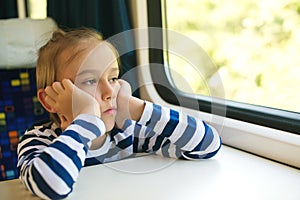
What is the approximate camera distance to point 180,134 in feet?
2.99

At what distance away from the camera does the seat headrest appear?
118 cm

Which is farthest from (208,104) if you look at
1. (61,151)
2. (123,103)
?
(61,151)

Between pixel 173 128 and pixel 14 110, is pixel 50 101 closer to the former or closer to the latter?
pixel 173 128

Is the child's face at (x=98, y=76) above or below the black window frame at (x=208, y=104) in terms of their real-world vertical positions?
above

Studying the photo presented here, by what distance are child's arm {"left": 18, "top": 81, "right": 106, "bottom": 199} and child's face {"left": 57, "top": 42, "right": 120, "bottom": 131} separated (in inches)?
1.3

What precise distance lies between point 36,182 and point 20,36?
652 millimetres

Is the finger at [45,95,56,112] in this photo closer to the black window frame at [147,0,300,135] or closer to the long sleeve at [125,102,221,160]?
the long sleeve at [125,102,221,160]

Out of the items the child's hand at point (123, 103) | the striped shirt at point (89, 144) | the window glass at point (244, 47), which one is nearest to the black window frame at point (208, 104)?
Answer: the window glass at point (244, 47)

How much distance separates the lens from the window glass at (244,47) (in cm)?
98

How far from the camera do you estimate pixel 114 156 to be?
976 millimetres

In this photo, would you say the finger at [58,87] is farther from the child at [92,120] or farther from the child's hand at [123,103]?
the child's hand at [123,103]

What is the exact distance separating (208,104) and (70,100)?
1.63 ft

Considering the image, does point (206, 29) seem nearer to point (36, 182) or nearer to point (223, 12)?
point (223, 12)

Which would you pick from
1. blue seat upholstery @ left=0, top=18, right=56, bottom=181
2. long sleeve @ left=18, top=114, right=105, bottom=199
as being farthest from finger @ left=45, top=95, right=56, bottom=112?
blue seat upholstery @ left=0, top=18, right=56, bottom=181
